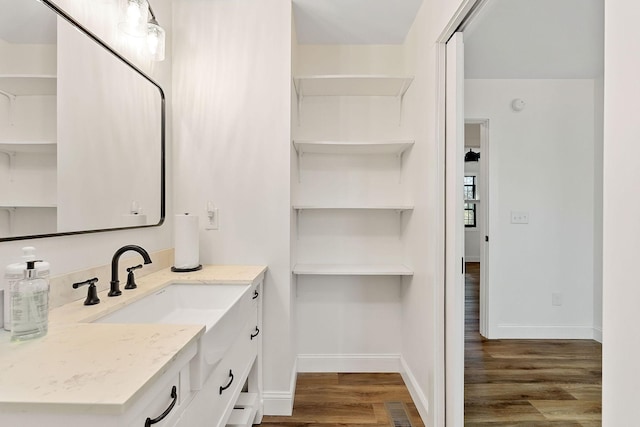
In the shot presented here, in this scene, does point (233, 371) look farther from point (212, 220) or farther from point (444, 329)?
point (444, 329)

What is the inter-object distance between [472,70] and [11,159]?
3331 mm

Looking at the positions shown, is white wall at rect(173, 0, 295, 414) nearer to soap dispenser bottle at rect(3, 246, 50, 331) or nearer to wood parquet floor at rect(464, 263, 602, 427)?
soap dispenser bottle at rect(3, 246, 50, 331)

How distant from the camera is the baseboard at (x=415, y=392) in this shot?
1947 millimetres

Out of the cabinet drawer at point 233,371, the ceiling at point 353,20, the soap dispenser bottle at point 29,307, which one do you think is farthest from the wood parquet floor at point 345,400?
the ceiling at point 353,20

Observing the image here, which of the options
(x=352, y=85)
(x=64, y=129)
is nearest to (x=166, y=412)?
(x=64, y=129)

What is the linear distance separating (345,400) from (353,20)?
102 inches

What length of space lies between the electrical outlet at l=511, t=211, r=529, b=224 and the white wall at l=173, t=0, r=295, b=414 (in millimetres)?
2318

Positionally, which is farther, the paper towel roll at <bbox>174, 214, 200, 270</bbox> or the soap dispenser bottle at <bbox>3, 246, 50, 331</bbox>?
the paper towel roll at <bbox>174, 214, 200, 270</bbox>

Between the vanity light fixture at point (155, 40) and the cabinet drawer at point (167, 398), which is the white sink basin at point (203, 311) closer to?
the cabinet drawer at point (167, 398)

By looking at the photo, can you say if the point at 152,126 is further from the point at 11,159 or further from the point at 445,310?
the point at 445,310

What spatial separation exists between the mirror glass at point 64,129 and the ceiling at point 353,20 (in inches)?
46.4

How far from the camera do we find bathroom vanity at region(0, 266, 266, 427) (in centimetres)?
60

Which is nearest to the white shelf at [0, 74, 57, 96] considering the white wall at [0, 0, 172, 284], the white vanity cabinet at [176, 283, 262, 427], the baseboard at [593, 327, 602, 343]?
the white wall at [0, 0, 172, 284]

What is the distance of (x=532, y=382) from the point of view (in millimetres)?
2391
